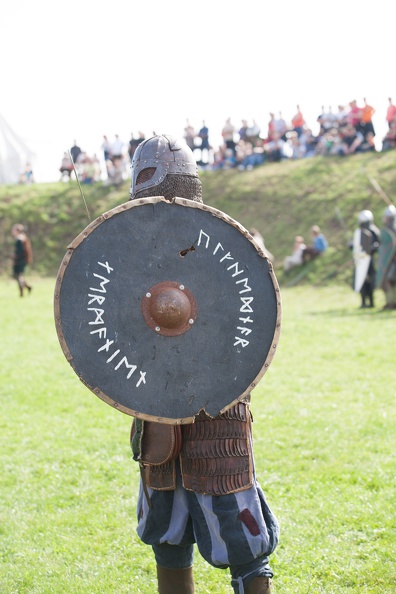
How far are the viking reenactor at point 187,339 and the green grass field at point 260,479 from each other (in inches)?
36.7

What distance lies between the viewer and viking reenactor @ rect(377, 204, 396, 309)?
1317 centimetres

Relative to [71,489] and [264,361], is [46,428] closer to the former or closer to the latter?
[71,489]

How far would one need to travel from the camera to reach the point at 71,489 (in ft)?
14.8

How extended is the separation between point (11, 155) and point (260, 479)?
25975mm

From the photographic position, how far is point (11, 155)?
28.4 m

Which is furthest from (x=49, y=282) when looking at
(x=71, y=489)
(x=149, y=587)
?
(x=149, y=587)

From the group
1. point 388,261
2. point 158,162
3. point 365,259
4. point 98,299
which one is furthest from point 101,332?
point 365,259

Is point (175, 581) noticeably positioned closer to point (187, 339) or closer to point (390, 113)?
point (187, 339)

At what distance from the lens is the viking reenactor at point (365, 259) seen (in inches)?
545

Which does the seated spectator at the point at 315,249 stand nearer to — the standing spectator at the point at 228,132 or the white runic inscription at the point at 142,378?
the standing spectator at the point at 228,132

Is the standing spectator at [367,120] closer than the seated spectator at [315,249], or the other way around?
the seated spectator at [315,249]

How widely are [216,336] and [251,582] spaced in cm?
86

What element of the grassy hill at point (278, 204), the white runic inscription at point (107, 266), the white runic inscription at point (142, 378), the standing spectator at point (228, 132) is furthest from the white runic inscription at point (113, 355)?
the standing spectator at point (228, 132)

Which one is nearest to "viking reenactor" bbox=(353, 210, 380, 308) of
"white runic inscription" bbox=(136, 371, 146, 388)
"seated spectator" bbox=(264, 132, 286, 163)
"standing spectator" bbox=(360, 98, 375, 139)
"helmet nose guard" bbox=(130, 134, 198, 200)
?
"standing spectator" bbox=(360, 98, 375, 139)
